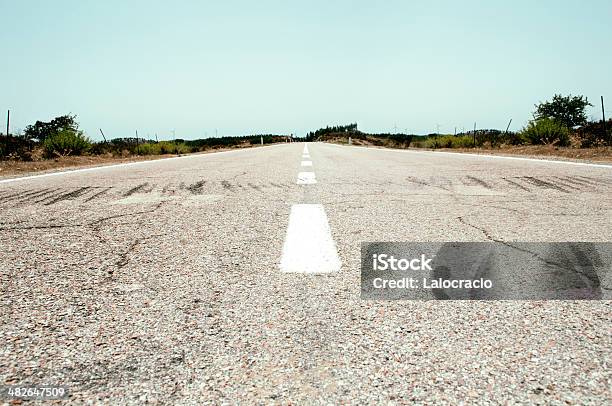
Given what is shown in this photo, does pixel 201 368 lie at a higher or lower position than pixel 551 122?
lower

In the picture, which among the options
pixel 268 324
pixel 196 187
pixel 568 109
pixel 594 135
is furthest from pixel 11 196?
pixel 568 109

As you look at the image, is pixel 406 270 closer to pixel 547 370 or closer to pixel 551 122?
pixel 547 370

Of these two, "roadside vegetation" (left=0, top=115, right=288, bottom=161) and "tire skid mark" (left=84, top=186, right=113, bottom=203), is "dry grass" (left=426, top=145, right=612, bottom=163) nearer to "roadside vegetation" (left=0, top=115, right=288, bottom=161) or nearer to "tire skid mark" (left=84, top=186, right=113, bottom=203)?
"tire skid mark" (left=84, top=186, right=113, bottom=203)

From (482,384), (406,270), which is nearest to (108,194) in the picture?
(406,270)

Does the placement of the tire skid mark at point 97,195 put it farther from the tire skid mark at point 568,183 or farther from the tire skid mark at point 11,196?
the tire skid mark at point 568,183

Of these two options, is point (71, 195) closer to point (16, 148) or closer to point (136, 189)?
point (136, 189)

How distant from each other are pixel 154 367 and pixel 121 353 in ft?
0.40

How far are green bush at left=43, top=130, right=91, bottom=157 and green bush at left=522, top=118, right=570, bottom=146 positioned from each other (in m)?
20.5

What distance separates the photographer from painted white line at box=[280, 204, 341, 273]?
178 centimetres

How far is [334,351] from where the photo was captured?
110cm

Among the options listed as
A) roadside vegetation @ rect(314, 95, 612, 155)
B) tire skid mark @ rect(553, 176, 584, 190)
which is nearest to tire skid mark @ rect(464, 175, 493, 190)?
tire skid mark @ rect(553, 176, 584, 190)

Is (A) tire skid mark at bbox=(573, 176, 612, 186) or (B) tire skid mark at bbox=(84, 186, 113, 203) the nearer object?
(B) tire skid mark at bbox=(84, 186, 113, 203)

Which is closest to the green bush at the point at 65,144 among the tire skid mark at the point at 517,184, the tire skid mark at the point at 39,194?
the tire skid mark at the point at 39,194

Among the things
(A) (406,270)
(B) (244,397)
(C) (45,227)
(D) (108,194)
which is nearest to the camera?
(B) (244,397)
